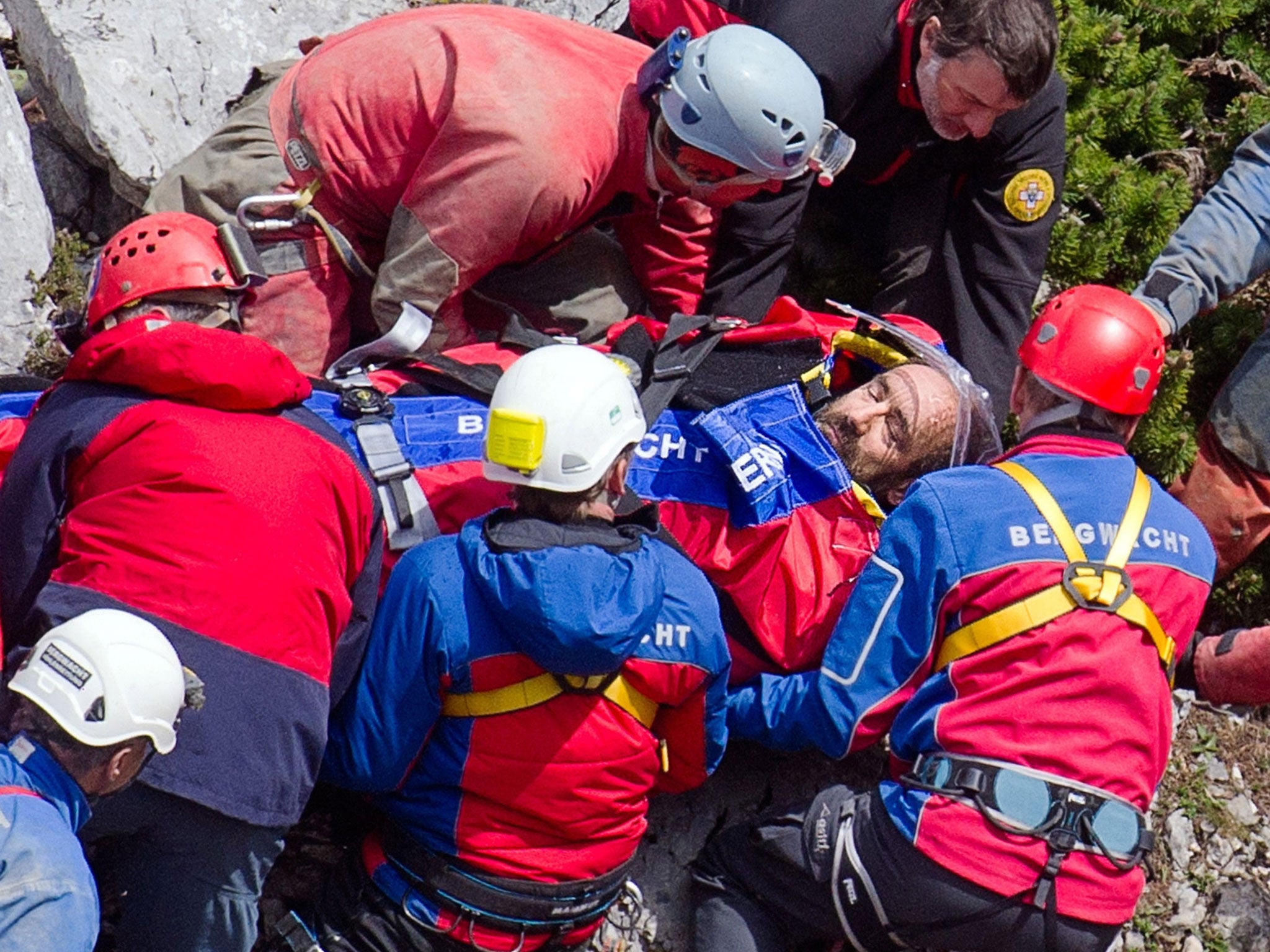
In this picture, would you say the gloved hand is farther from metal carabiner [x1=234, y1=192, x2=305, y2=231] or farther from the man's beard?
metal carabiner [x1=234, y1=192, x2=305, y2=231]

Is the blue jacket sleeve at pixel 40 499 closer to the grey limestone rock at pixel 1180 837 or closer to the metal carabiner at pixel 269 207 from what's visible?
the metal carabiner at pixel 269 207

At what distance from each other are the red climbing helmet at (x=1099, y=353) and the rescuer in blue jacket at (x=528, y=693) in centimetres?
127

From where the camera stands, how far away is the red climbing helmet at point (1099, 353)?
4.44 m

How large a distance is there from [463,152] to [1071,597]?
2.24 metres

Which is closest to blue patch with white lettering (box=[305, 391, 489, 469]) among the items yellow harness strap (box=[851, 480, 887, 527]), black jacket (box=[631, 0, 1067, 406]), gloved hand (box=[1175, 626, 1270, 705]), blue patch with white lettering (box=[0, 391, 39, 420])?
blue patch with white lettering (box=[0, 391, 39, 420])

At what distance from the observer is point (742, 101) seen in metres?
4.75

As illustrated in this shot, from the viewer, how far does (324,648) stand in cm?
374

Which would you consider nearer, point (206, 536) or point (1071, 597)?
point (206, 536)

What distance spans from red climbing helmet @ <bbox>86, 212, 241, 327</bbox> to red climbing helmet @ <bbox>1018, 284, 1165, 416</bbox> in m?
2.38

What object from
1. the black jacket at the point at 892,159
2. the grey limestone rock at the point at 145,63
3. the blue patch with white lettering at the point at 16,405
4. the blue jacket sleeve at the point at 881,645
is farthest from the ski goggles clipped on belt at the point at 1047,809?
the grey limestone rock at the point at 145,63

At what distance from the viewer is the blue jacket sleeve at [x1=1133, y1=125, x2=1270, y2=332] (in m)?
5.76

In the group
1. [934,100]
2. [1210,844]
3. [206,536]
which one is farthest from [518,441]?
[1210,844]

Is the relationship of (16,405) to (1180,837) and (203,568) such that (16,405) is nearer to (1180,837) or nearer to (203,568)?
(203,568)

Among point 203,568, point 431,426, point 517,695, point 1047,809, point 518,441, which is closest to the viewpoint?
point 203,568
